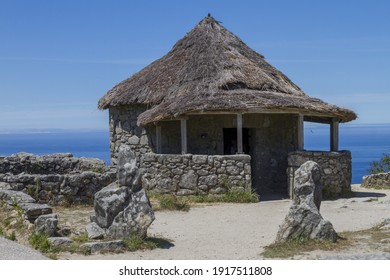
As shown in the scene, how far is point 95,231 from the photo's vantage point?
10273 millimetres

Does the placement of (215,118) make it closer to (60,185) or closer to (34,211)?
(60,185)

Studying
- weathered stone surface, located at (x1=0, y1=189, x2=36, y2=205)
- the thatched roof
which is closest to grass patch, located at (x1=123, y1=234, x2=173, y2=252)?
weathered stone surface, located at (x1=0, y1=189, x2=36, y2=205)

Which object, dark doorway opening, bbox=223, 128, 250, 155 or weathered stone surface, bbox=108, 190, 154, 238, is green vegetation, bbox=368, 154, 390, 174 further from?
weathered stone surface, bbox=108, 190, 154, 238

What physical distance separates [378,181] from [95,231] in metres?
13.1

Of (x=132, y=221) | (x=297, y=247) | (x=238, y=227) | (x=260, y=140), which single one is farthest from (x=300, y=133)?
(x=132, y=221)

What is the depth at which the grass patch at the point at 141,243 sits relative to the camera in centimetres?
966

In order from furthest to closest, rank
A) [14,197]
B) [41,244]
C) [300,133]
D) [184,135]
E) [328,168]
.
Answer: [300,133]
[184,135]
[328,168]
[14,197]
[41,244]

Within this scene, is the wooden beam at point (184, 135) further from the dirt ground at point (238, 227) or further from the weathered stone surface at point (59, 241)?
the weathered stone surface at point (59, 241)

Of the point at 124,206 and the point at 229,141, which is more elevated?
the point at 229,141

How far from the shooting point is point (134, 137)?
2005 cm

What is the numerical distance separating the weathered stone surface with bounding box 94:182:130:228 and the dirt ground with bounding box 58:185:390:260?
0.96m

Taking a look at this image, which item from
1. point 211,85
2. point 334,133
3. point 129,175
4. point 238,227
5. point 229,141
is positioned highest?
point 211,85
